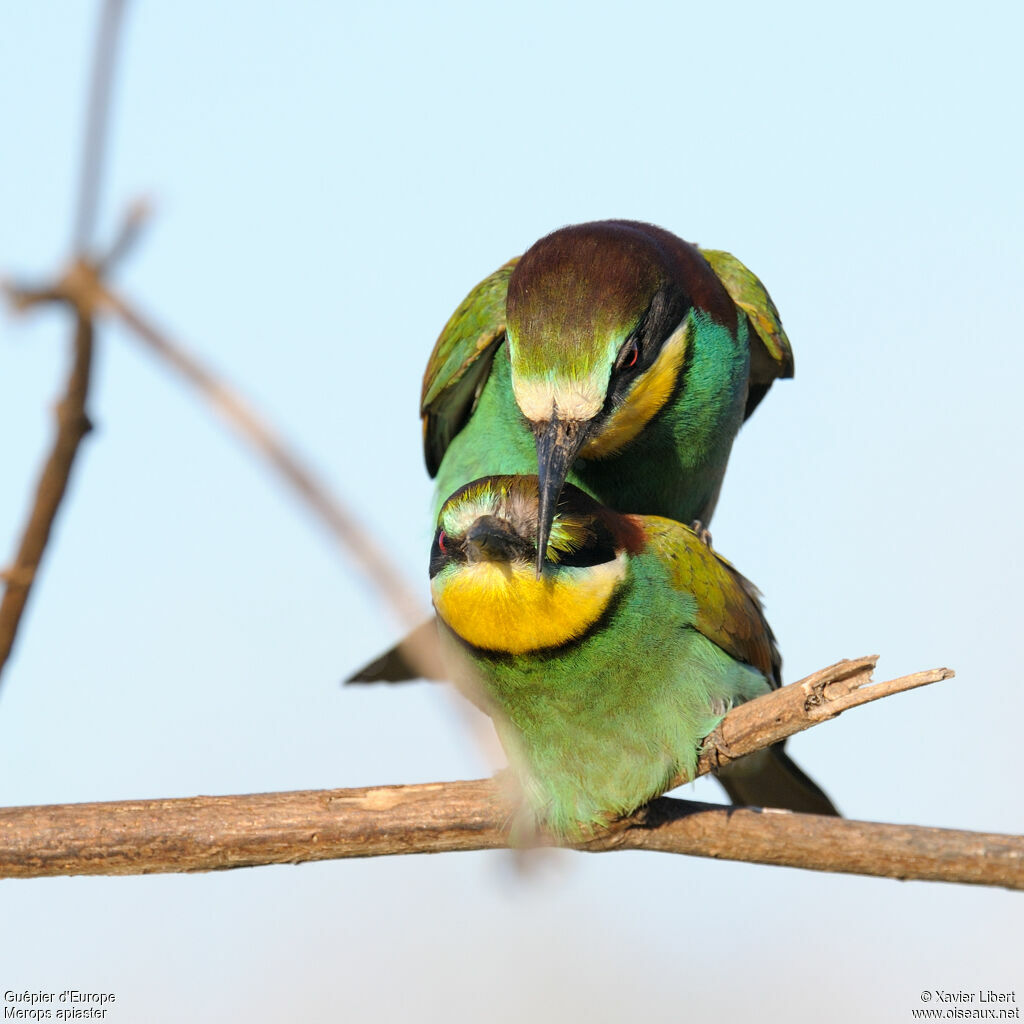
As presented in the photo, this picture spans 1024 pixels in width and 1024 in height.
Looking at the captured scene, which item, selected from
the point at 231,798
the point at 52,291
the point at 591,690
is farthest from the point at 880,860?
the point at 52,291

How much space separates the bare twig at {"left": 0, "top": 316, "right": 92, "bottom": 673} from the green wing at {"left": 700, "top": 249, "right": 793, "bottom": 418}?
3137 millimetres

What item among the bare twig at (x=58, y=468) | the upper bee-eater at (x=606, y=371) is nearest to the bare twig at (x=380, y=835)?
the upper bee-eater at (x=606, y=371)

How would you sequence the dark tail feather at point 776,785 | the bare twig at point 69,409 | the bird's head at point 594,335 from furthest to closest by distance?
the dark tail feather at point 776,785
the bird's head at point 594,335
the bare twig at point 69,409

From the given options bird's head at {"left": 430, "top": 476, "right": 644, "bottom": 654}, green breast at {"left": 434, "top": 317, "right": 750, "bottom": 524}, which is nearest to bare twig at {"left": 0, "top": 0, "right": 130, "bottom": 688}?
bird's head at {"left": 430, "top": 476, "right": 644, "bottom": 654}

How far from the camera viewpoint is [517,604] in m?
2.71

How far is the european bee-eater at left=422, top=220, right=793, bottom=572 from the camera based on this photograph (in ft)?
10.8

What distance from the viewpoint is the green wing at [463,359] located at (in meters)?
4.02

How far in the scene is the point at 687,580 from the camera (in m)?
3.13

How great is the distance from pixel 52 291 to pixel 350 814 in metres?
2.18

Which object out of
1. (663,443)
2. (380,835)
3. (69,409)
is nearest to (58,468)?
(69,409)

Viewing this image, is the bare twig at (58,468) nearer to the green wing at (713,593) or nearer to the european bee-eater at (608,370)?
the european bee-eater at (608,370)

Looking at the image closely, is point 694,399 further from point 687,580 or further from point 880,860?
point 880,860

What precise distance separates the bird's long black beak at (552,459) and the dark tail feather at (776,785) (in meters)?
1.09

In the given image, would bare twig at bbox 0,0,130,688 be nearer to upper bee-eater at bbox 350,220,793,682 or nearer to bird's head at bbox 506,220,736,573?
upper bee-eater at bbox 350,220,793,682
